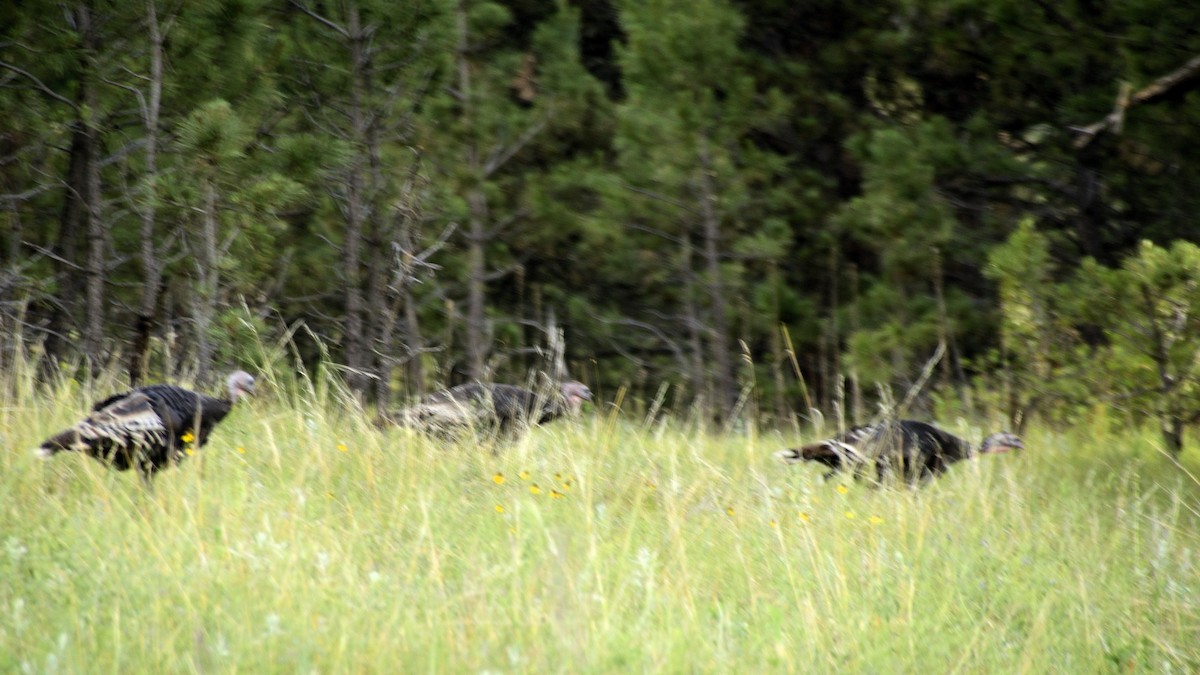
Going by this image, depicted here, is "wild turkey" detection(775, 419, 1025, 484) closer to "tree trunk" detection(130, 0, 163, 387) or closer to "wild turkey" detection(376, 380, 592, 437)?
"wild turkey" detection(376, 380, 592, 437)

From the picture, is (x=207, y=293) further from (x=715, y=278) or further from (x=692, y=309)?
(x=692, y=309)

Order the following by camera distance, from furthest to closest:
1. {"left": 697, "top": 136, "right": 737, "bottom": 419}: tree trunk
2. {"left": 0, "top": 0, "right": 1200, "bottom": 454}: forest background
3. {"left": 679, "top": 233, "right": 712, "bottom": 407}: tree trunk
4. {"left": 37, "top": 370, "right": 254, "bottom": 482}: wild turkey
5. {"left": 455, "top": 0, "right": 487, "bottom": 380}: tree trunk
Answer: {"left": 455, "top": 0, "right": 487, "bottom": 380}: tree trunk, {"left": 679, "top": 233, "right": 712, "bottom": 407}: tree trunk, {"left": 697, "top": 136, "right": 737, "bottom": 419}: tree trunk, {"left": 0, "top": 0, "right": 1200, "bottom": 454}: forest background, {"left": 37, "top": 370, "right": 254, "bottom": 482}: wild turkey

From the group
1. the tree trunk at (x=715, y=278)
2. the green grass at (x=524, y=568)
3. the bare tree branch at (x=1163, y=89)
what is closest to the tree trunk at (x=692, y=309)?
the tree trunk at (x=715, y=278)

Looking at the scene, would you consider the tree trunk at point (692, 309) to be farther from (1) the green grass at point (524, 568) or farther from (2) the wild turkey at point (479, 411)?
(1) the green grass at point (524, 568)

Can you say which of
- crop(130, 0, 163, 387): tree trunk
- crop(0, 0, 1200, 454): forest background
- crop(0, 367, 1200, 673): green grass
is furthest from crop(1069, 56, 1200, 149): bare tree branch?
crop(130, 0, 163, 387): tree trunk

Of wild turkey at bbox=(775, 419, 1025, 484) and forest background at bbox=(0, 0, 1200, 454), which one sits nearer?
wild turkey at bbox=(775, 419, 1025, 484)

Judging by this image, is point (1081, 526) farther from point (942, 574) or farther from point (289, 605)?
point (289, 605)

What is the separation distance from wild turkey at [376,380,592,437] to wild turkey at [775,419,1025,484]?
1393 millimetres

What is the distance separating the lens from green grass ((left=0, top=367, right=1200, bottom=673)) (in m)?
3.32

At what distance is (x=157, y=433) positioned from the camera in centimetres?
459

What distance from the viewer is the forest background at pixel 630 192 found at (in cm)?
719

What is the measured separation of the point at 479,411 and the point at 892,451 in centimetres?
212

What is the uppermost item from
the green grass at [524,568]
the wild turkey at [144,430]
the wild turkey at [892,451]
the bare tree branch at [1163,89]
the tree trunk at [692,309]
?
the bare tree branch at [1163,89]

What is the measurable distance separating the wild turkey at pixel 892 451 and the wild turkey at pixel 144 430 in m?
2.70
